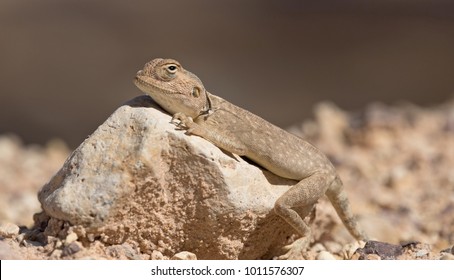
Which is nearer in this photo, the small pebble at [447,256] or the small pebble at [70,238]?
the small pebble at [70,238]

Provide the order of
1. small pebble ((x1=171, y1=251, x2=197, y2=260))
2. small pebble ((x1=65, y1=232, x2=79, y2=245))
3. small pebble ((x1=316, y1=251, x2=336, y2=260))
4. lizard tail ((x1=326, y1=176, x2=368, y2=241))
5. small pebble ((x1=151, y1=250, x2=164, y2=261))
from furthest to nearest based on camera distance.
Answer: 1. lizard tail ((x1=326, y1=176, x2=368, y2=241))
2. small pebble ((x1=316, y1=251, x2=336, y2=260))
3. small pebble ((x1=151, y1=250, x2=164, y2=261))
4. small pebble ((x1=171, y1=251, x2=197, y2=260))
5. small pebble ((x1=65, y1=232, x2=79, y2=245))

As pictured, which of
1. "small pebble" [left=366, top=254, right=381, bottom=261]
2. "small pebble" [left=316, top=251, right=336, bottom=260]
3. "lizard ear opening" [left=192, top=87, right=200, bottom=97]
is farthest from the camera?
"small pebble" [left=316, top=251, right=336, bottom=260]

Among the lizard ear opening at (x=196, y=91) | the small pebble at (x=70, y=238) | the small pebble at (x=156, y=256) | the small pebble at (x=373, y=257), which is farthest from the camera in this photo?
the lizard ear opening at (x=196, y=91)

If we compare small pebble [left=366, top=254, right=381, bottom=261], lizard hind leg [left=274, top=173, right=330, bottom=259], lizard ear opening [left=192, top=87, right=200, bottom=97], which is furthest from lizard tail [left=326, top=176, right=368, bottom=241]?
lizard ear opening [left=192, top=87, right=200, bottom=97]

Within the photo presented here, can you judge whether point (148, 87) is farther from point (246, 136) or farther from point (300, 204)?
point (300, 204)

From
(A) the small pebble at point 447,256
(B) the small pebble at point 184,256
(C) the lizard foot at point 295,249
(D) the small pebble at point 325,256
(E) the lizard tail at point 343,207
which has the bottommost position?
(B) the small pebble at point 184,256

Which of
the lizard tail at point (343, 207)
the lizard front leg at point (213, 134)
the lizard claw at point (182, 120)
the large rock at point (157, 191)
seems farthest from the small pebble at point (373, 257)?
the lizard claw at point (182, 120)

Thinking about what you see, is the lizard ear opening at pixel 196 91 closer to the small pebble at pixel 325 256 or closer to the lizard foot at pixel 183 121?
the lizard foot at pixel 183 121

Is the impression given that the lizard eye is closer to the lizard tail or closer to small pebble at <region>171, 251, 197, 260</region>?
small pebble at <region>171, 251, 197, 260</region>
